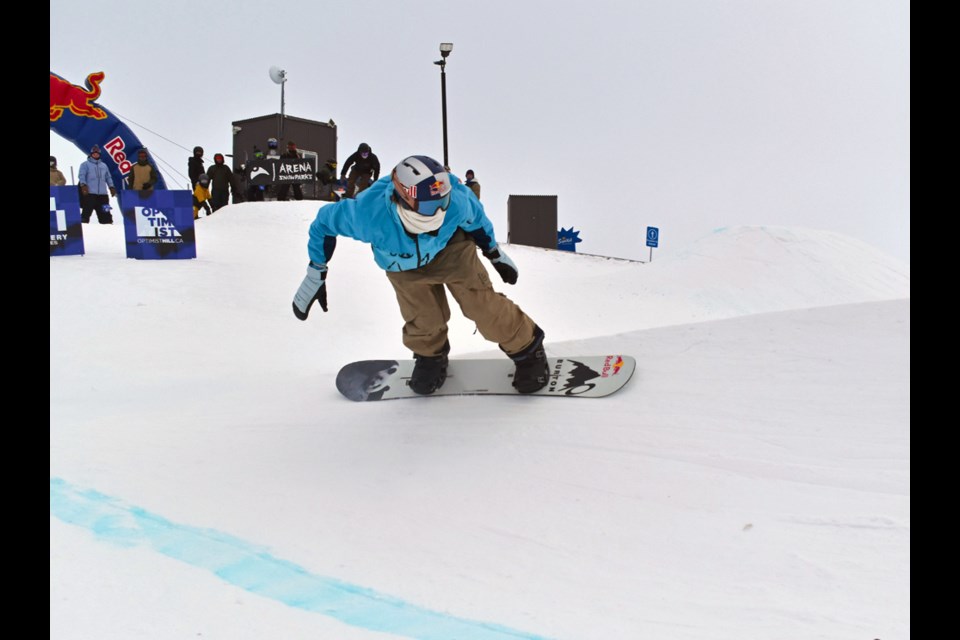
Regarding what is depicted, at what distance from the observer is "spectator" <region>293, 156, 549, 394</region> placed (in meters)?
3.26

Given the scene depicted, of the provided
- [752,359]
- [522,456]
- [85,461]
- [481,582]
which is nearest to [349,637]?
[481,582]

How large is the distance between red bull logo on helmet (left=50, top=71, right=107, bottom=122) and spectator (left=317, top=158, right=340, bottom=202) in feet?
14.1

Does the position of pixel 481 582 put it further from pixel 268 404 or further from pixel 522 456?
pixel 268 404

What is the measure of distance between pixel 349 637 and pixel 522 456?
1376mm

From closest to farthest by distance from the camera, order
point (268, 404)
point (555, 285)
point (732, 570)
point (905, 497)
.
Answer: point (732, 570)
point (905, 497)
point (268, 404)
point (555, 285)

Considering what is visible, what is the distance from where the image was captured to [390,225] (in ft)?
11.1

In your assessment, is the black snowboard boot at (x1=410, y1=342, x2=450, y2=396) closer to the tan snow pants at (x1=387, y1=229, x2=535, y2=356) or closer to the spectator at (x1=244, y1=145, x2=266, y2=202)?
the tan snow pants at (x1=387, y1=229, x2=535, y2=356)

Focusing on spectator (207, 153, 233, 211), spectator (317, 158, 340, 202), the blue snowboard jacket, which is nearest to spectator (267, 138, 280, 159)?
spectator (207, 153, 233, 211)

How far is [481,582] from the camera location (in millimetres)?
2084

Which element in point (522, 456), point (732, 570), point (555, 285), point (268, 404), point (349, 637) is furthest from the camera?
point (555, 285)

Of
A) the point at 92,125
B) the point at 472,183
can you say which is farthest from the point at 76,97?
the point at 472,183

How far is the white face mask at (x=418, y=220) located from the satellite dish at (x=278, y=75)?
17.0m

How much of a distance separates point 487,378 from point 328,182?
11.4 meters

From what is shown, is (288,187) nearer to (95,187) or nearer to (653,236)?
(95,187)
